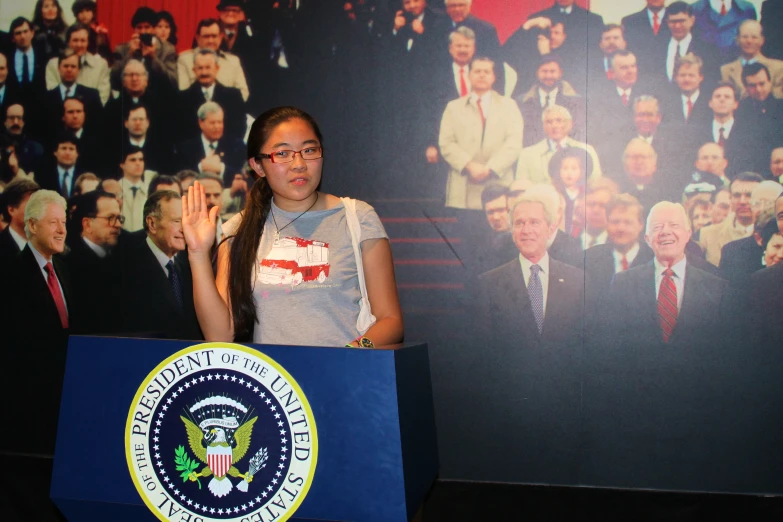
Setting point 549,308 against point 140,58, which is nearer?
point 549,308

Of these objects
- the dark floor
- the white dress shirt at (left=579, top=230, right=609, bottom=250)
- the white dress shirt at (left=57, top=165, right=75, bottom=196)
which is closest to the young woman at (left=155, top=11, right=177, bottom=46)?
the white dress shirt at (left=57, top=165, right=75, bottom=196)

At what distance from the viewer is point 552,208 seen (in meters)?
3.48

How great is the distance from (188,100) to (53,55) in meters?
0.82

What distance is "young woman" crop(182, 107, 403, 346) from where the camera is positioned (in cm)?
235

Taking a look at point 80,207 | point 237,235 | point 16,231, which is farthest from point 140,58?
point 237,235

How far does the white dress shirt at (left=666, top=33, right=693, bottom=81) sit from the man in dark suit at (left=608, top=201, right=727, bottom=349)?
0.60m

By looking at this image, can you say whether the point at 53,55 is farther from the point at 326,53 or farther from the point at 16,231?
the point at 326,53

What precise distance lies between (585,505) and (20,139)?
11.2 ft

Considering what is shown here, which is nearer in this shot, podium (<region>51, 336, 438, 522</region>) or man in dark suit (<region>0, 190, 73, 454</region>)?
podium (<region>51, 336, 438, 522</region>)

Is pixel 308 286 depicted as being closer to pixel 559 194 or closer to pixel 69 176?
pixel 559 194

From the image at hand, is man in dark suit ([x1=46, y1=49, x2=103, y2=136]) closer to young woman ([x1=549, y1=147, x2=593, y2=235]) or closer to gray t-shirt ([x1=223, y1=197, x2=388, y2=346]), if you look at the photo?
gray t-shirt ([x1=223, y1=197, x2=388, y2=346])

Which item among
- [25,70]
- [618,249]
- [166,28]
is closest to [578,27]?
[618,249]

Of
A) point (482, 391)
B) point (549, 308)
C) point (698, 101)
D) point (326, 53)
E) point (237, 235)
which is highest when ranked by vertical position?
point (326, 53)

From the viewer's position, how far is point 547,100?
3.48 meters
